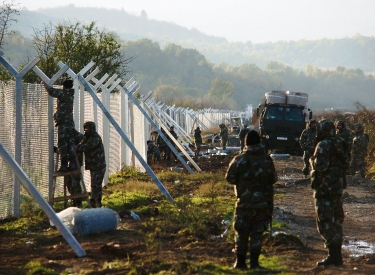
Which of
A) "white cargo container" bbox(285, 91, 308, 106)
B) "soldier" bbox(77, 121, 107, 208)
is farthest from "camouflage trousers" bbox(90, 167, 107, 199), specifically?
"white cargo container" bbox(285, 91, 308, 106)

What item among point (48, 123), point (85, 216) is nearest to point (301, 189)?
point (48, 123)

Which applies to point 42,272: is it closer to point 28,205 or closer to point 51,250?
point 51,250

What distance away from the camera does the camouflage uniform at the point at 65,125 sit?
11.1 m

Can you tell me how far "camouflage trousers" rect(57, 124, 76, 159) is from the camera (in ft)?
36.3

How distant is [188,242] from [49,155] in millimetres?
3110

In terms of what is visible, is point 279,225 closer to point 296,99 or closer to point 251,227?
point 251,227

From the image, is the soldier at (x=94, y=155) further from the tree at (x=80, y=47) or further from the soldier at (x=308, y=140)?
the tree at (x=80, y=47)

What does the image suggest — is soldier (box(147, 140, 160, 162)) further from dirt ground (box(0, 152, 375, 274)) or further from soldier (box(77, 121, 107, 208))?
soldier (box(77, 121, 107, 208))

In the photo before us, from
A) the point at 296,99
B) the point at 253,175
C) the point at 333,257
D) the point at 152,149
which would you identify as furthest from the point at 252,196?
the point at 296,99

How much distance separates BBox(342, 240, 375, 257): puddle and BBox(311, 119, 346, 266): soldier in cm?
101

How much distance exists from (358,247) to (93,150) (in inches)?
167

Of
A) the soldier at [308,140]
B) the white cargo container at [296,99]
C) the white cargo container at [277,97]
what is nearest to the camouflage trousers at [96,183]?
the soldier at [308,140]

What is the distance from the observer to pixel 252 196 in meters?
7.46

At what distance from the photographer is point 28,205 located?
10742 mm
